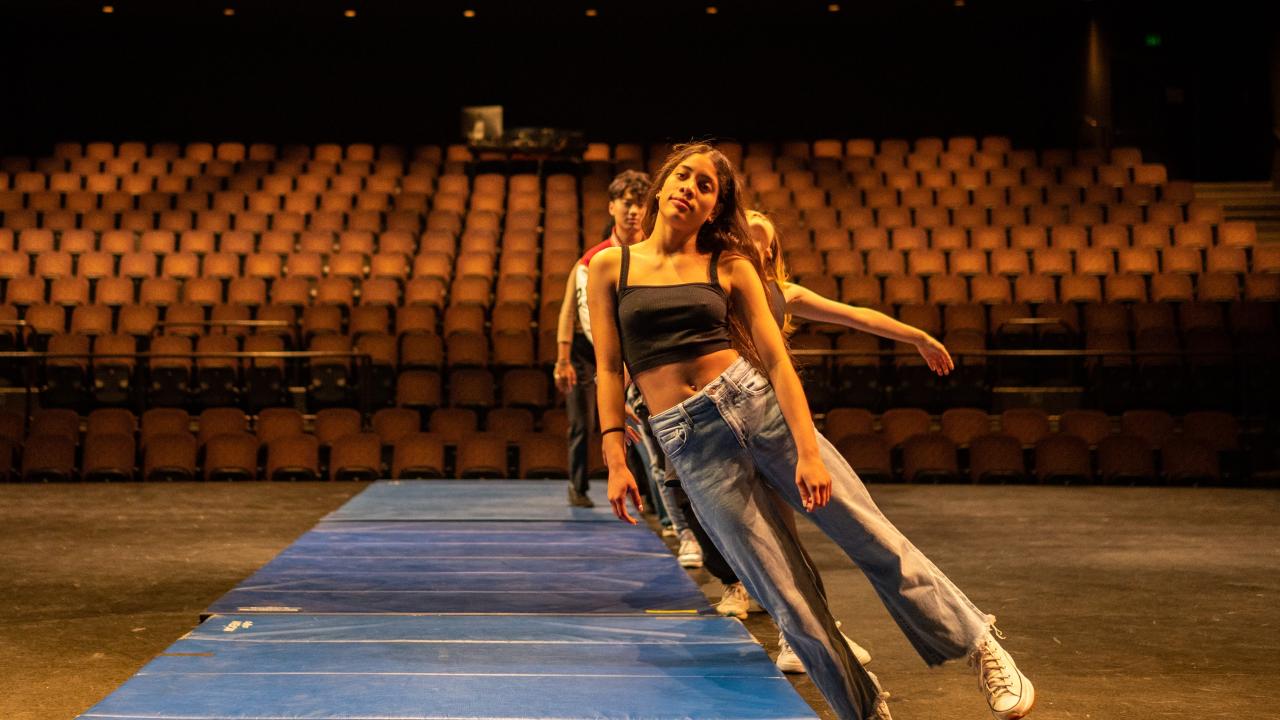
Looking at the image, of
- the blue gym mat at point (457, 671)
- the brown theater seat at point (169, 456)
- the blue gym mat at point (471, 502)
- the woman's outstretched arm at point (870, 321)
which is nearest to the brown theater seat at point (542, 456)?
the blue gym mat at point (471, 502)

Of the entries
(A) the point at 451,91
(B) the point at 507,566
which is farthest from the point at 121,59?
(B) the point at 507,566

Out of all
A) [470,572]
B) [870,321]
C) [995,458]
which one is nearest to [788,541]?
[870,321]

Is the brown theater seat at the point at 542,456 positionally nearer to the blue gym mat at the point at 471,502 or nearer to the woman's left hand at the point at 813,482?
the blue gym mat at the point at 471,502

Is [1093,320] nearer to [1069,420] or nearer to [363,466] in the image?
[1069,420]

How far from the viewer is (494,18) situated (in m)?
13.6

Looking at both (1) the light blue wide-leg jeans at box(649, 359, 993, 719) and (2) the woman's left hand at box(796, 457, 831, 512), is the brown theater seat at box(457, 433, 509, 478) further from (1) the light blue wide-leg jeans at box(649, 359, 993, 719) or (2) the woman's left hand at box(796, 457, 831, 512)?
(2) the woman's left hand at box(796, 457, 831, 512)

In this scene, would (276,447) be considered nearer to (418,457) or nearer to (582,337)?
(418,457)

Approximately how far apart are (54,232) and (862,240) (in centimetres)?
688

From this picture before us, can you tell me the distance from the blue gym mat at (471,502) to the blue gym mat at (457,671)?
6.24ft

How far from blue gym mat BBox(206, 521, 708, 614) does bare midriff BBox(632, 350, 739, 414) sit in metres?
1.14

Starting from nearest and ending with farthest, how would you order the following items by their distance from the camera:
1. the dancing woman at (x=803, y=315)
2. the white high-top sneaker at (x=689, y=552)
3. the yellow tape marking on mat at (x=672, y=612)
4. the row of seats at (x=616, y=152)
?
the dancing woman at (x=803, y=315) < the yellow tape marking on mat at (x=672, y=612) < the white high-top sneaker at (x=689, y=552) < the row of seats at (x=616, y=152)

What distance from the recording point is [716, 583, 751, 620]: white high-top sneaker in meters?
3.31

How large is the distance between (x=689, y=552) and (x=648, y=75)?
10.9m

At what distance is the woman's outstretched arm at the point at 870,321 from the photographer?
246cm
